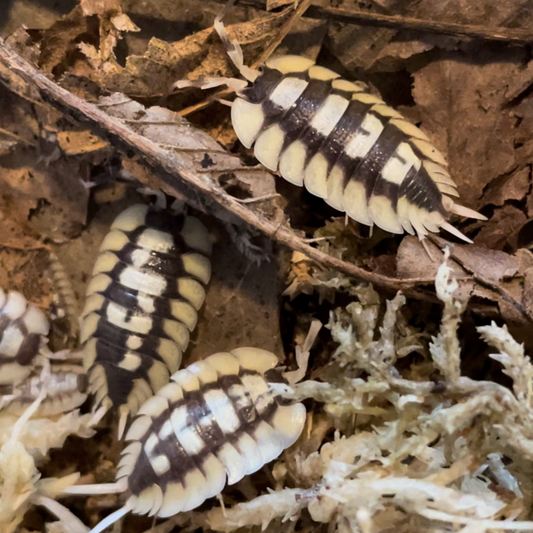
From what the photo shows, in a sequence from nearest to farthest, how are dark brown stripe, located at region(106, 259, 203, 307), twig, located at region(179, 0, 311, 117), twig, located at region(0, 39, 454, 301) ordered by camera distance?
twig, located at region(0, 39, 454, 301)
twig, located at region(179, 0, 311, 117)
dark brown stripe, located at region(106, 259, 203, 307)

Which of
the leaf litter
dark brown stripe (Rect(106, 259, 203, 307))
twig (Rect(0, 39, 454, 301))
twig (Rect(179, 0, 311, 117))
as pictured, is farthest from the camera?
dark brown stripe (Rect(106, 259, 203, 307))

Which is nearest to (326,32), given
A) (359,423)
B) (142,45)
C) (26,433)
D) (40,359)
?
(142,45)

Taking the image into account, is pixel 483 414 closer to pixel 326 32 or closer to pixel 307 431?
pixel 307 431

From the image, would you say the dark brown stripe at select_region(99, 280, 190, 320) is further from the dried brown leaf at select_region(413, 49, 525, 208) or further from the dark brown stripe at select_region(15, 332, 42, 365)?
the dried brown leaf at select_region(413, 49, 525, 208)

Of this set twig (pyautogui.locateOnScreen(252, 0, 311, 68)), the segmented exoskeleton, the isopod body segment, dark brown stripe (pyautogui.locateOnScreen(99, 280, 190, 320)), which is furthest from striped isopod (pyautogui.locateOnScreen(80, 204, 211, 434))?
twig (pyautogui.locateOnScreen(252, 0, 311, 68))

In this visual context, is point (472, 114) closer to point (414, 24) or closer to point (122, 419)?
point (414, 24)

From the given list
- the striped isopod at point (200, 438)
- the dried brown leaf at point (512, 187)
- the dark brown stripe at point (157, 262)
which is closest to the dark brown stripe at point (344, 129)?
the dried brown leaf at point (512, 187)

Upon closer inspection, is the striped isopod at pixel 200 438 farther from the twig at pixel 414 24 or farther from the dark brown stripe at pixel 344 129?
the twig at pixel 414 24
